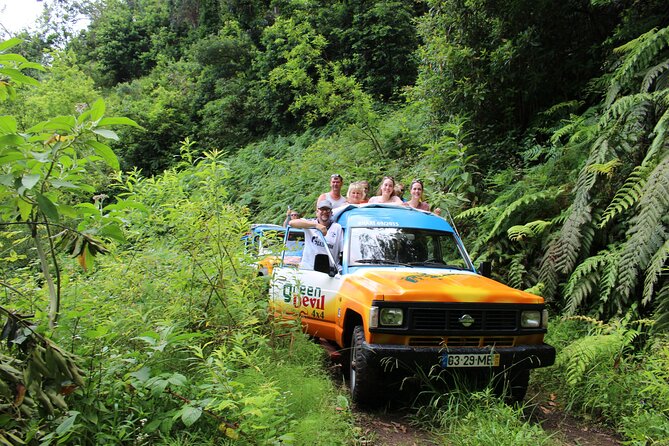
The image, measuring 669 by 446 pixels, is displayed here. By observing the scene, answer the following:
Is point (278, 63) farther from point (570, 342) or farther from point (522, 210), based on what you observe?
point (570, 342)

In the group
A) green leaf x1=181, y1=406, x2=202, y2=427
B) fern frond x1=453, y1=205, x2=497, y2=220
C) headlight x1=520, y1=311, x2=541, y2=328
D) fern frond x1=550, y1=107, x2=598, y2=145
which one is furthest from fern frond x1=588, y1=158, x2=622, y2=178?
green leaf x1=181, y1=406, x2=202, y2=427

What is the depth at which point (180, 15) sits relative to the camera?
34625mm

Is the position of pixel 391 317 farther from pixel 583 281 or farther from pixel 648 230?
pixel 648 230

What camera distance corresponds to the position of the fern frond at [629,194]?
5.75m

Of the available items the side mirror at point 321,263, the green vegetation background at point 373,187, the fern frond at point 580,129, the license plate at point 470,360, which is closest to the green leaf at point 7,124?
the green vegetation background at point 373,187

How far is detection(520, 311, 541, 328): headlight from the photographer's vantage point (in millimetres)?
4547

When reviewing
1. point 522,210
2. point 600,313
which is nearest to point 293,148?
point 522,210

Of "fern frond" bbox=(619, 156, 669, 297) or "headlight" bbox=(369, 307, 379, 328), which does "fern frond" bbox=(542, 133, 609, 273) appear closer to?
"fern frond" bbox=(619, 156, 669, 297)

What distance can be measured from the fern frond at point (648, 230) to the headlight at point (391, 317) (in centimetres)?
292

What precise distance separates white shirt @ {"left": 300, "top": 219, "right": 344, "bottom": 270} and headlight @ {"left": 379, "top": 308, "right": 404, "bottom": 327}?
5.32 feet

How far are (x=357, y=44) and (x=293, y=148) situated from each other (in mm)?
5101

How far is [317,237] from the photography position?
6.22 meters

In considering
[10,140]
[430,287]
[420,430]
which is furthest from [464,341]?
[10,140]

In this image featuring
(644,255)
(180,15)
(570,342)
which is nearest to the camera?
(644,255)
